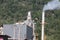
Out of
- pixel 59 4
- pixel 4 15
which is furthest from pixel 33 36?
pixel 4 15

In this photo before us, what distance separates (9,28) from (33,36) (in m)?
2.86

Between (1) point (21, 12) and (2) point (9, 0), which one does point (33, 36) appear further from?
(2) point (9, 0)

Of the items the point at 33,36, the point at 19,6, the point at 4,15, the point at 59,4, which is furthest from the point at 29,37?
the point at 19,6

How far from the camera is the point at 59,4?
57.4 feet

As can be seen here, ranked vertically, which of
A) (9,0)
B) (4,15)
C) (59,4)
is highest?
(9,0)

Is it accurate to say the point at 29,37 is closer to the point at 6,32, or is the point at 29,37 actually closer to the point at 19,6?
the point at 6,32

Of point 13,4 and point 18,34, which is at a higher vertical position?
point 13,4

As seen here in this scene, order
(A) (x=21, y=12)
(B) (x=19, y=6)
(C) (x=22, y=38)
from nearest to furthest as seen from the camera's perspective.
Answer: (C) (x=22, y=38) < (A) (x=21, y=12) < (B) (x=19, y=6)

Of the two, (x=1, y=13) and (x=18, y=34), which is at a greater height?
(x=1, y=13)

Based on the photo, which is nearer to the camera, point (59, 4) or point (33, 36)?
point (59, 4)

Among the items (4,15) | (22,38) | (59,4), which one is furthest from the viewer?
(4,15)

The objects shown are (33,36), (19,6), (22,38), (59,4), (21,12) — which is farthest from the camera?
(19,6)

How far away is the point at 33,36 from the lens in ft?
124

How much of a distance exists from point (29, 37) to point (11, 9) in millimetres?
56980
